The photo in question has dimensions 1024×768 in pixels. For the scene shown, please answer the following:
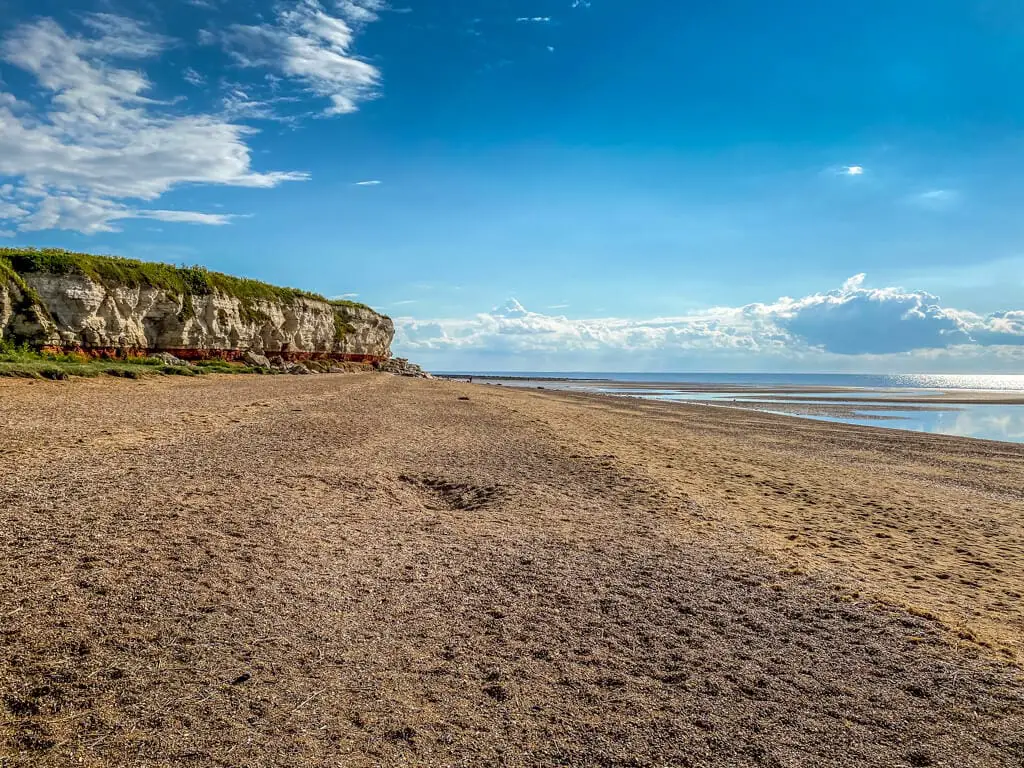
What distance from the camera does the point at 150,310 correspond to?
42.2m

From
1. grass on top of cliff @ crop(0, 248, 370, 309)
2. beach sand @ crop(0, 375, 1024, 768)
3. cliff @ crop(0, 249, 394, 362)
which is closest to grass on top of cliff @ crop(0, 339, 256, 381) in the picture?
cliff @ crop(0, 249, 394, 362)

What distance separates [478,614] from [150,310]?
43888mm

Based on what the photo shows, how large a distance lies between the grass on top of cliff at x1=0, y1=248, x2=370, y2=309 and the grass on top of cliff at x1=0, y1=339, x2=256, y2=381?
4.83 metres

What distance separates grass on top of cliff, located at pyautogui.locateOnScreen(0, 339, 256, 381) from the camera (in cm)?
2355

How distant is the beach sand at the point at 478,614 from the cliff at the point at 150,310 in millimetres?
23408

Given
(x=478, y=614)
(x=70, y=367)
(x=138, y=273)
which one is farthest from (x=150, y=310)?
(x=478, y=614)

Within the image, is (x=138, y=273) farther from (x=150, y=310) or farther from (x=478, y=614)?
(x=478, y=614)

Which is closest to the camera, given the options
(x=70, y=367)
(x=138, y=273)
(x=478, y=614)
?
(x=478, y=614)

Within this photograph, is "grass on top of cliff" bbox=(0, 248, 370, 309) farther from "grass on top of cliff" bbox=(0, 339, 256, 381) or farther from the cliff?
"grass on top of cliff" bbox=(0, 339, 256, 381)

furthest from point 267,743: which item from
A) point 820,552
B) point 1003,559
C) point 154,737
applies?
point 1003,559

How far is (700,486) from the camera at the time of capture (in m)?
14.0

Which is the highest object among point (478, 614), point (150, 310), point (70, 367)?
point (150, 310)

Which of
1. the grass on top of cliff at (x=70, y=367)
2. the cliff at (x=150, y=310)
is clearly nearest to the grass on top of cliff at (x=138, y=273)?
the cliff at (x=150, y=310)

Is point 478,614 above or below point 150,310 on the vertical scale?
below
